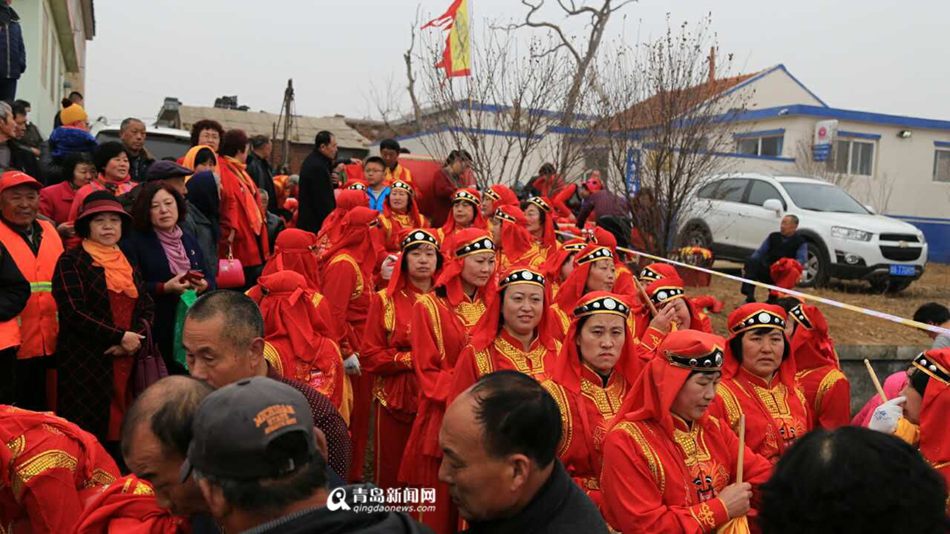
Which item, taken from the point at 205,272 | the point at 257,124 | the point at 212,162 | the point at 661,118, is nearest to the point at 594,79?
the point at 661,118

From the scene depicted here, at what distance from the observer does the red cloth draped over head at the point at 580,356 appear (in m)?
4.58

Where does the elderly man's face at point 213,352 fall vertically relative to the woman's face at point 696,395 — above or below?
above

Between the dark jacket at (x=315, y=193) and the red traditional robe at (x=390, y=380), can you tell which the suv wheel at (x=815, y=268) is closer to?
the dark jacket at (x=315, y=193)

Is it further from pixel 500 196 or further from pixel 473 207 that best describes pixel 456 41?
pixel 473 207

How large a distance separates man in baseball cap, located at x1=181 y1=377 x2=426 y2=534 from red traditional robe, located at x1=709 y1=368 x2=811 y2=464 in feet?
9.74

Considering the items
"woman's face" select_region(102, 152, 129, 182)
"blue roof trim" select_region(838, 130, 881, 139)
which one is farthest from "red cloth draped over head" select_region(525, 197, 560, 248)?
"blue roof trim" select_region(838, 130, 881, 139)

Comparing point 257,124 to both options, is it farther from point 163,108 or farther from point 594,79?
point 594,79

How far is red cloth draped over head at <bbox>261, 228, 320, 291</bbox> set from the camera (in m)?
6.81

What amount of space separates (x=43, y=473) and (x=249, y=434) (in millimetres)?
1599

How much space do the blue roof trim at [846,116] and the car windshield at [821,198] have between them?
10580 mm

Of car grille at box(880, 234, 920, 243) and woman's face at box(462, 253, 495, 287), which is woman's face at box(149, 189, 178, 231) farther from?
car grille at box(880, 234, 920, 243)

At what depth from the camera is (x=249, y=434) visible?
1.99 metres

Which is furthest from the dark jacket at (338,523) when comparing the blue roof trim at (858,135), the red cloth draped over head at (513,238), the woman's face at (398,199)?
the blue roof trim at (858,135)


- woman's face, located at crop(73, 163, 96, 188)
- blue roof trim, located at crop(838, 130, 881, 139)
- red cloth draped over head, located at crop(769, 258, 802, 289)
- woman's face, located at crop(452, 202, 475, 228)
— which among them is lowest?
red cloth draped over head, located at crop(769, 258, 802, 289)
